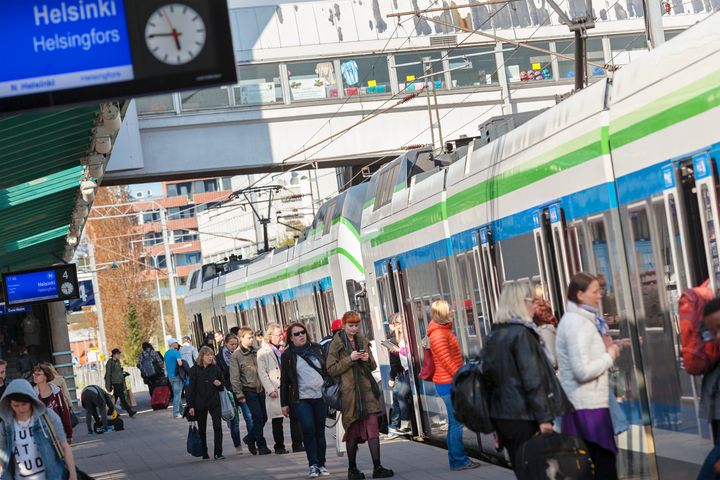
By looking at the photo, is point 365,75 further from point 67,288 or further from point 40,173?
point 40,173

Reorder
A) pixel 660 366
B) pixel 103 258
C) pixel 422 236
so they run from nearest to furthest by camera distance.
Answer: pixel 660 366 → pixel 422 236 → pixel 103 258

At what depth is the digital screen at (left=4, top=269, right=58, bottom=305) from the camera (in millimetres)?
24328

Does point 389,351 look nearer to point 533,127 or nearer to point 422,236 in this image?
point 422,236

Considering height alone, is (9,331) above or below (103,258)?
below

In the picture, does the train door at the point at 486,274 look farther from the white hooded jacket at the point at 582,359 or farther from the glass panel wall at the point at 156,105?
the glass panel wall at the point at 156,105

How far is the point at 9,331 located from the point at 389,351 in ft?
61.5

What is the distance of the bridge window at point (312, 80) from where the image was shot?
116 ft

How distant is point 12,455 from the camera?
32.6 ft

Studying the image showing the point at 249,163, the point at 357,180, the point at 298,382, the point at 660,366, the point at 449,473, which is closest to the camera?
the point at 660,366

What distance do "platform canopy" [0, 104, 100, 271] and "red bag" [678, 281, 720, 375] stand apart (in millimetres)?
4549

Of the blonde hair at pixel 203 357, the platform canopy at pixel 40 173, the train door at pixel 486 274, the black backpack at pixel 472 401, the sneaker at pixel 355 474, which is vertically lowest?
the sneaker at pixel 355 474

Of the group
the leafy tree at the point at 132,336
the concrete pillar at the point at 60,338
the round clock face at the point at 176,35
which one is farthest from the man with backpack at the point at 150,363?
the leafy tree at the point at 132,336

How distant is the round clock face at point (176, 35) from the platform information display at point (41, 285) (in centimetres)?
1661

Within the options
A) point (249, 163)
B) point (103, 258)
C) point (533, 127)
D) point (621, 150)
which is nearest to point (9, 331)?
point (249, 163)
